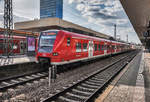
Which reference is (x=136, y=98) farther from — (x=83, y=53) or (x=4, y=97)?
(x=83, y=53)

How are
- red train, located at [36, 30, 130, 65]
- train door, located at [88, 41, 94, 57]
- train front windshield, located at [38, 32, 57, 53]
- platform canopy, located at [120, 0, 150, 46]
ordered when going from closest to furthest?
platform canopy, located at [120, 0, 150, 46], red train, located at [36, 30, 130, 65], train front windshield, located at [38, 32, 57, 53], train door, located at [88, 41, 94, 57]

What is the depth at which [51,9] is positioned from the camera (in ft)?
474

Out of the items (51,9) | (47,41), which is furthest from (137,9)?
(51,9)

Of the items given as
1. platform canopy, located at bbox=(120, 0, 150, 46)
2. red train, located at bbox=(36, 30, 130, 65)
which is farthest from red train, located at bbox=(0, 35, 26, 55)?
platform canopy, located at bbox=(120, 0, 150, 46)

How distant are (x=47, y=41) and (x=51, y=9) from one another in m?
145

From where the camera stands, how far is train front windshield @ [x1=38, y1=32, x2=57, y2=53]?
29.8 feet

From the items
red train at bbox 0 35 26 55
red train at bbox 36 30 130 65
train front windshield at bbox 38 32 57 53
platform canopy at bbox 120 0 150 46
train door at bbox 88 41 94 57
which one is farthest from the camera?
red train at bbox 0 35 26 55

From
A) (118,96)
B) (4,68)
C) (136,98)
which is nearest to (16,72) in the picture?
(4,68)

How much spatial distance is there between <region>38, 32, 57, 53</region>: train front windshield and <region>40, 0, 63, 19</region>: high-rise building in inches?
5436

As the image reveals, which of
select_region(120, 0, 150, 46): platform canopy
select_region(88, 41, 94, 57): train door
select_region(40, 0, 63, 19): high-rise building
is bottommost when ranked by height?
select_region(88, 41, 94, 57): train door

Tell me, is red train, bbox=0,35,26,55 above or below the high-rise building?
below

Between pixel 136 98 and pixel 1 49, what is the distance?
16799mm

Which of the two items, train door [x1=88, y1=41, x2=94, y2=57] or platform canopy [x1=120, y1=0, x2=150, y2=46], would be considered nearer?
platform canopy [x1=120, y1=0, x2=150, y2=46]

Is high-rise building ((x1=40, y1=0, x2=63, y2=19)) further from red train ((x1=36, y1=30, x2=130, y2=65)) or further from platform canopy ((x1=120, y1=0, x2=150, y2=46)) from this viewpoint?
red train ((x1=36, y1=30, x2=130, y2=65))
